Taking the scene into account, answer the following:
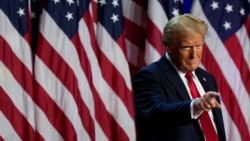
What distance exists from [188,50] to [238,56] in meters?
1.69

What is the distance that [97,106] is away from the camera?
3.04 metres

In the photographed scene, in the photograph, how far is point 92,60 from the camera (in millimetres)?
2996

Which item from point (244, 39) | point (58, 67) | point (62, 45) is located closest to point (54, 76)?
point (58, 67)

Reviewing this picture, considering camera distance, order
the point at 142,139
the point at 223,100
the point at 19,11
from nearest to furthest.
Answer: the point at 142,139
the point at 19,11
the point at 223,100

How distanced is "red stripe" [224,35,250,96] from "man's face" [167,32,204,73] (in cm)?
163

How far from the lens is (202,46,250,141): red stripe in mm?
3146

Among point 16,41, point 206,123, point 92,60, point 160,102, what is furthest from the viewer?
point 92,60

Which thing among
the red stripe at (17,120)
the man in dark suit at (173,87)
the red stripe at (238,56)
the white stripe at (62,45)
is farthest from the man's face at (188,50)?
the red stripe at (238,56)

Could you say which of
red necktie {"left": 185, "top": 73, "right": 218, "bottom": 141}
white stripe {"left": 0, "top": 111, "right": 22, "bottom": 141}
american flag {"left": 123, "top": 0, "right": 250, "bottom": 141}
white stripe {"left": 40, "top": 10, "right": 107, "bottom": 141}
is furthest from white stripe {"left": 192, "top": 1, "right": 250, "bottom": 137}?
red necktie {"left": 185, "top": 73, "right": 218, "bottom": 141}

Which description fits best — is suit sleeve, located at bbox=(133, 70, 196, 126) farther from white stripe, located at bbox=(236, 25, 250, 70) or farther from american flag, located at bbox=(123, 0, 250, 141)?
white stripe, located at bbox=(236, 25, 250, 70)

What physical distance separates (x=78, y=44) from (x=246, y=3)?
3.61 ft

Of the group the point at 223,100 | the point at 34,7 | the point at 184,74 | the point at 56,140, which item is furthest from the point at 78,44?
the point at 184,74

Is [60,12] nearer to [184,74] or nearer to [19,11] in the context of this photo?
[19,11]

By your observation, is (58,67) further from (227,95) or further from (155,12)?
(227,95)
